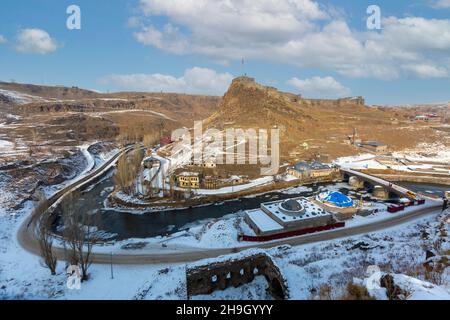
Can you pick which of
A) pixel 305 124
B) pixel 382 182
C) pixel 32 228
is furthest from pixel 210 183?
pixel 305 124

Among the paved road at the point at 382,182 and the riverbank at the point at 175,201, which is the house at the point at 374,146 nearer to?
Answer: the paved road at the point at 382,182

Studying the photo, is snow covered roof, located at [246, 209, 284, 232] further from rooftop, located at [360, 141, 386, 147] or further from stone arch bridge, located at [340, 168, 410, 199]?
rooftop, located at [360, 141, 386, 147]

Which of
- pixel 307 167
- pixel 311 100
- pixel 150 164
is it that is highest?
pixel 311 100

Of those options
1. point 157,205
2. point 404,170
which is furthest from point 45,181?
point 404,170

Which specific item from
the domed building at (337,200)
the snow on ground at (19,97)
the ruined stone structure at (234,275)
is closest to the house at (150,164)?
the domed building at (337,200)

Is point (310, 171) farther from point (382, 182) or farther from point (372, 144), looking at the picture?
point (372, 144)

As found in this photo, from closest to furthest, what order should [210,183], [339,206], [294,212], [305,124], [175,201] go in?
[294,212]
[339,206]
[175,201]
[210,183]
[305,124]

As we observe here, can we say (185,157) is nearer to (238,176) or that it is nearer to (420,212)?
(238,176)
